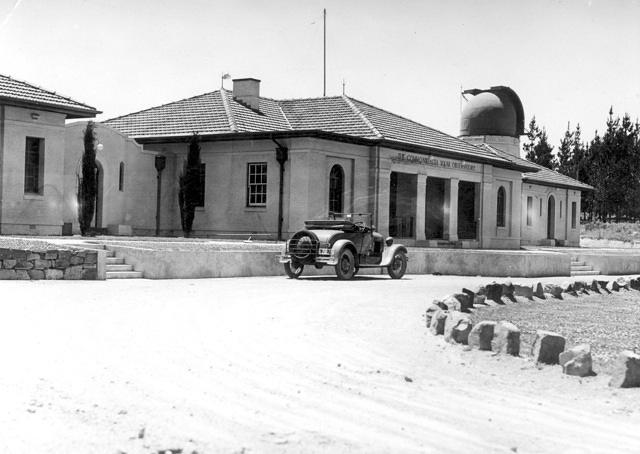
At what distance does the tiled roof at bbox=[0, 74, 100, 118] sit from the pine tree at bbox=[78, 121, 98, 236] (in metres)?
0.69

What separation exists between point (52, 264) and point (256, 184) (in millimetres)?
15100

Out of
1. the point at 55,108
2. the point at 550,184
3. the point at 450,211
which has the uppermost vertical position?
the point at 55,108

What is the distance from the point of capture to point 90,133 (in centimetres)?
2822

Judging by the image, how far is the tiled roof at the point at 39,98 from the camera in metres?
25.9

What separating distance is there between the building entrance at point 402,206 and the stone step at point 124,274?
1863cm

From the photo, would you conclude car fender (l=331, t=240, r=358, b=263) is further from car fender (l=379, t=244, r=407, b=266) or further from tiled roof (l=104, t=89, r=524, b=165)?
tiled roof (l=104, t=89, r=524, b=165)

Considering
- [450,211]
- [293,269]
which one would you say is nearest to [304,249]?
[293,269]

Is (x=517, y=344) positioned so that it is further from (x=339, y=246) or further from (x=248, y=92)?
(x=248, y=92)

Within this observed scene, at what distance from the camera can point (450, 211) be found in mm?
36812

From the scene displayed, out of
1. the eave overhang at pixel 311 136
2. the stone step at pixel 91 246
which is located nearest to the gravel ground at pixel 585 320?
the stone step at pixel 91 246

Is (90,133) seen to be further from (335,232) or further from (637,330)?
(637,330)

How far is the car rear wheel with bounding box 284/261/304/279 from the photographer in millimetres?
21219

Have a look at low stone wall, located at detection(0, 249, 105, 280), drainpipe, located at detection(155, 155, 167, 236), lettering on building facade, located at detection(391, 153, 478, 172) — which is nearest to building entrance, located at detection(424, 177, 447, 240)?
lettering on building facade, located at detection(391, 153, 478, 172)

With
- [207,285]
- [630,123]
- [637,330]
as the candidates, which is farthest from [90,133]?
[630,123]
